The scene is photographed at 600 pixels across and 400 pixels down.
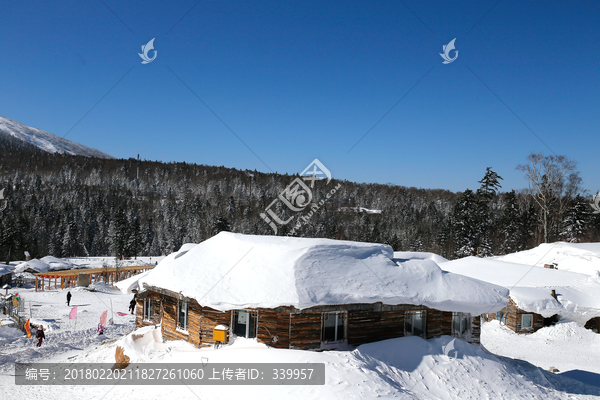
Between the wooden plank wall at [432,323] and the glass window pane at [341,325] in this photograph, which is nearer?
the glass window pane at [341,325]

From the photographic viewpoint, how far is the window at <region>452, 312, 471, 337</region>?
14.9 meters

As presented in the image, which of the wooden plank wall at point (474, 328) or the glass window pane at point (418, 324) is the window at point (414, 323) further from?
the wooden plank wall at point (474, 328)

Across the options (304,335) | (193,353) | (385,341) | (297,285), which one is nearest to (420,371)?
(385,341)

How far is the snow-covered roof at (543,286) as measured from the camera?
75.7ft

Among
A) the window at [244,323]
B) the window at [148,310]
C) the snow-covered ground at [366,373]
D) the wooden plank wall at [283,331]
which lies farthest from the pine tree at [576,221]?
the window at [148,310]

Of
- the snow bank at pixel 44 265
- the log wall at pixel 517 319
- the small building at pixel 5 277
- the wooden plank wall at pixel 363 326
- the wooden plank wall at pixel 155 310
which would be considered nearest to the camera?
the wooden plank wall at pixel 363 326

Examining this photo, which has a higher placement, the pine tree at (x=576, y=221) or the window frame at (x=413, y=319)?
the pine tree at (x=576, y=221)

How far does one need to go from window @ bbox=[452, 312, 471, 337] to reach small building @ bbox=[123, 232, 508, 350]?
0.13 ft

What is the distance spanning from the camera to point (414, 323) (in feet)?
44.9

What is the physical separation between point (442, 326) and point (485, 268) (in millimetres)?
17633

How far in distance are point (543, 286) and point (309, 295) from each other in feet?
71.9

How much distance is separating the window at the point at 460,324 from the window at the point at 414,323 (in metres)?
1.79

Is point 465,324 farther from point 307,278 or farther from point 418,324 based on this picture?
point 307,278

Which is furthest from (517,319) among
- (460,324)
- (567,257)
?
(567,257)
